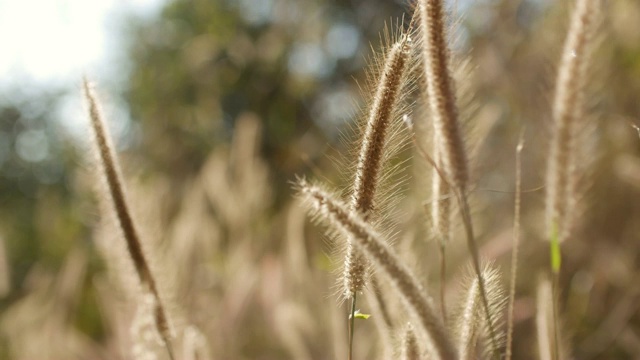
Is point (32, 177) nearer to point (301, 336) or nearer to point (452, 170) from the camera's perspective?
point (301, 336)

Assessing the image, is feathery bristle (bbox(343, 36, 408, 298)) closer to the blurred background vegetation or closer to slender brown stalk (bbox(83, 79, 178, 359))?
the blurred background vegetation

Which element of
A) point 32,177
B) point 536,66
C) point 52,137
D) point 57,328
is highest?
point 52,137

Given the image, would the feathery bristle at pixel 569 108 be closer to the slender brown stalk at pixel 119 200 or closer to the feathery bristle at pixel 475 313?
the feathery bristle at pixel 475 313

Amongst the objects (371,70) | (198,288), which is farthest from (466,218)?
(198,288)

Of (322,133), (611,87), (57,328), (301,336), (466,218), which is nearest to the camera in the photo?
(466,218)

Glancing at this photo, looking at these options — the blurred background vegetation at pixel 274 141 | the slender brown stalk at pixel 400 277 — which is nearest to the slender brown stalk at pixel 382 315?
the blurred background vegetation at pixel 274 141

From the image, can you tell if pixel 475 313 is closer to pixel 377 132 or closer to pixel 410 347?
pixel 410 347

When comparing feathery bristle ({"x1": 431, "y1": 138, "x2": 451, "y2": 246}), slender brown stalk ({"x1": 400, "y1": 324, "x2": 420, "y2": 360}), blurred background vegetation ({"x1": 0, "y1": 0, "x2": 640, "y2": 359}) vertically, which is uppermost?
blurred background vegetation ({"x1": 0, "y1": 0, "x2": 640, "y2": 359})

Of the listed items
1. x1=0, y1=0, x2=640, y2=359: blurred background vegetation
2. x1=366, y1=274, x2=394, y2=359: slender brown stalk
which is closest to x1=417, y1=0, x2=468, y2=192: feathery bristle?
x1=0, y1=0, x2=640, y2=359: blurred background vegetation
